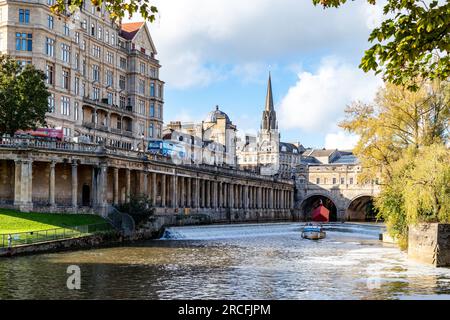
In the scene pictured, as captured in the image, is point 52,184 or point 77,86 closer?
point 52,184

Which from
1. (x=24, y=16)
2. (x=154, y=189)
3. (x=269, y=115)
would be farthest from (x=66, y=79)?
(x=269, y=115)

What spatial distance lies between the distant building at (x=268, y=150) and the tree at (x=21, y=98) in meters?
119

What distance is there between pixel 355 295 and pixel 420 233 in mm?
14115

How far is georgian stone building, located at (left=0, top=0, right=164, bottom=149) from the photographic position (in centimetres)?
6894

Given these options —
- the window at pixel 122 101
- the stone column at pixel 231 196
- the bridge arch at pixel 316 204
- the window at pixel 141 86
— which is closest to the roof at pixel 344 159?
the bridge arch at pixel 316 204

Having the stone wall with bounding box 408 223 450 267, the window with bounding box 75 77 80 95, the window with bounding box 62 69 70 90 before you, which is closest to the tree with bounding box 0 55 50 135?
the window with bounding box 62 69 70 90

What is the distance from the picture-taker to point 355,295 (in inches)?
1093

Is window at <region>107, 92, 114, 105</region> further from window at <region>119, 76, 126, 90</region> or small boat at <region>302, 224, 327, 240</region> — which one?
small boat at <region>302, 224, 327, 240</region>

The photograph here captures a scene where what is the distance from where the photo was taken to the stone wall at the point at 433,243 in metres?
37.1

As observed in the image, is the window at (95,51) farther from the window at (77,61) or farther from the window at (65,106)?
the window at (65,106)

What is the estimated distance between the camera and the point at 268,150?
179500 millimetres

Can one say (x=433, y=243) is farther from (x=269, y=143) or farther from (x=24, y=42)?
(x=269, y=143)

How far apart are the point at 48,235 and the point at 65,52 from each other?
34.6 m
